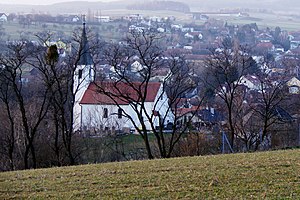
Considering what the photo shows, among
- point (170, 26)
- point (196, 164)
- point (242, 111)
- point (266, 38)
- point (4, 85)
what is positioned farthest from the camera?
point (170, 26)

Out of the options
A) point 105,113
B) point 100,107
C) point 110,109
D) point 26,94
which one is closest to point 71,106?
point 26,94

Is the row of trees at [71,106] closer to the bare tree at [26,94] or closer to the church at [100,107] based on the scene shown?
the bare tree at [26,94]

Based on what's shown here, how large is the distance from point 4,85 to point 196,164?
62.0ft

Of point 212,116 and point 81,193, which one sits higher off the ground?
point 81,193

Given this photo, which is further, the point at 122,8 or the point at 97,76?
the point at 122,8

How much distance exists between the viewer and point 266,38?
423 ft

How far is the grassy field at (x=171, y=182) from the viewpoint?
10828 mm

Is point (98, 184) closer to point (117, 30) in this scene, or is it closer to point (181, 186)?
point (181, 186)

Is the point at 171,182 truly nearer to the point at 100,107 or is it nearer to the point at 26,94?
the point at 26,94

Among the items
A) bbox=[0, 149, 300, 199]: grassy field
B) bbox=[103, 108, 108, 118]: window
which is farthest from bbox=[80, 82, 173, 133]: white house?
bbox=[0, 149, 300, 199]: grassy field

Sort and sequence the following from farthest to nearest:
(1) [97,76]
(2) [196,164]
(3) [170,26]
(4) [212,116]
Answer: (3) [170,26], (1) [97,76], (4) [212,116], (2) [196,164]

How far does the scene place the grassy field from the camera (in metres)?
10.8

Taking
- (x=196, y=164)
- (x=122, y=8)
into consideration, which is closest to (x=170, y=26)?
(x=122, y=8)

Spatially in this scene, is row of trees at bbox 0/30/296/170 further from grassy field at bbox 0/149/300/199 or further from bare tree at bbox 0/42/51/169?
grassy field at bbox 0/149/300/199
